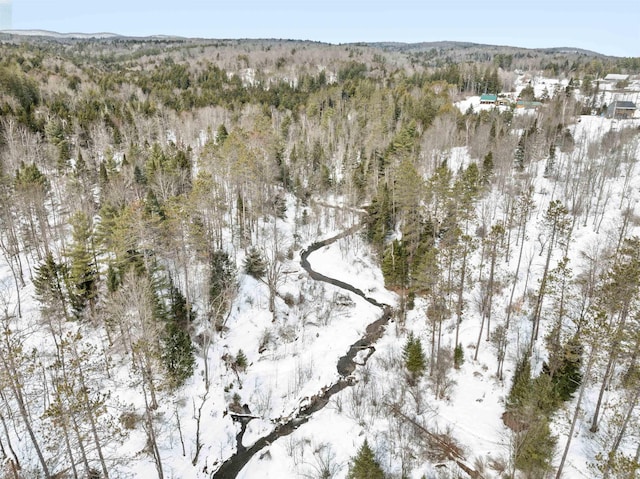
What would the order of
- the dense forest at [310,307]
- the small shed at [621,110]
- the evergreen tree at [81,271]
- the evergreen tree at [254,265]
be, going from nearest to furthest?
the dense forest at [310,307], the evergreen tree at [81,271], the evergreen tree at [254,265], the small shed at [621,110]

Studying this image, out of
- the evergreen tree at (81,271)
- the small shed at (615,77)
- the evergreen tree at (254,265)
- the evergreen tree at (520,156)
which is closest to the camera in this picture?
the evergreen tree at (81,271)

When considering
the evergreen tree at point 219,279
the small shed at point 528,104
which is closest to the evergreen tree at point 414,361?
the evergreen tree at point 219,279

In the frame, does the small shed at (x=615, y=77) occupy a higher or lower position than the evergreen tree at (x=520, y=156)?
higher

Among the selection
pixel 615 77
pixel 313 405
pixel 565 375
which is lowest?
pixel 313 405

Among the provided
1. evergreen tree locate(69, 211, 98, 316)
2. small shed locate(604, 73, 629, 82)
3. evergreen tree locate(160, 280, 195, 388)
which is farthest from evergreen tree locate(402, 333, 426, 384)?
small shed locate(604, 73, 629, 82)

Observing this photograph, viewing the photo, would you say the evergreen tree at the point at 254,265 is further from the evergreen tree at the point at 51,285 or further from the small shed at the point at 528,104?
the small shed at the point at 528,104

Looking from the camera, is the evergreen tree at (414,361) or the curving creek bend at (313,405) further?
the evergreen tree at (414,361)

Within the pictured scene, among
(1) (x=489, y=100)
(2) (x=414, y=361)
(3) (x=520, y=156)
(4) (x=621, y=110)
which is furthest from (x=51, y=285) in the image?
(1) (x=489, y=100)

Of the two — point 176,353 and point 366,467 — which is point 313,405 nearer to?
point 366,467

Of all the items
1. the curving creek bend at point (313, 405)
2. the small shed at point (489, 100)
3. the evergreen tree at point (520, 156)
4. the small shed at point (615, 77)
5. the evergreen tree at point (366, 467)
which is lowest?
the curving creek bend at point (313, 405)

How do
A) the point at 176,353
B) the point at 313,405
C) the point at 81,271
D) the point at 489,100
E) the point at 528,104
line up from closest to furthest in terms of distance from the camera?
the point at 176,353, the point at 313,405, the point at 81,271, the point at 528,104, the point at 489,100
